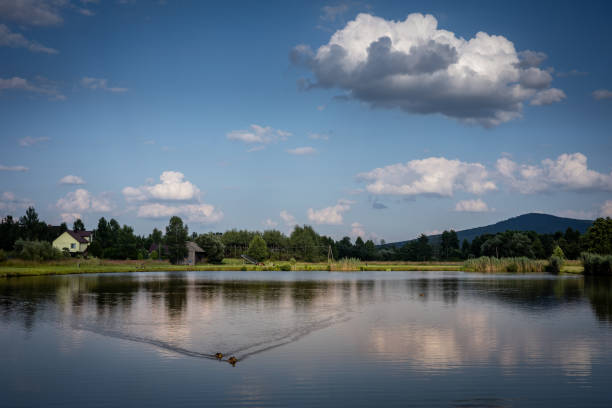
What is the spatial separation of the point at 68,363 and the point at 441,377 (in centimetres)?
1109

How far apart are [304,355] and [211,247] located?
9606 centimetres

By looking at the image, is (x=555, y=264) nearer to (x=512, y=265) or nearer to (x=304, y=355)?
(x=512, y=265)

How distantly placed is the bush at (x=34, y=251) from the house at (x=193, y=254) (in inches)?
1324

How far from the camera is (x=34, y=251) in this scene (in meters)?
74.2

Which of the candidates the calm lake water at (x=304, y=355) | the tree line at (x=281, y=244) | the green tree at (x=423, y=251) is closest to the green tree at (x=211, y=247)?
the tree line at (x=281, y=244)

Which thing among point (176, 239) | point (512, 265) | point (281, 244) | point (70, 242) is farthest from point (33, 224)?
point (512, 265)

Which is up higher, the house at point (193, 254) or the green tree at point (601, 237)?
the green tree at point (601, 237)

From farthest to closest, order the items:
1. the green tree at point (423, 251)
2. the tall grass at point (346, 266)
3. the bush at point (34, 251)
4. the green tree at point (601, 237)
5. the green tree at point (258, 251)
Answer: the green tree at point (423, 251)
the green tree at point (258, 251)
the green tree at point (601, 237)
the tall grass at point (346, 266)
the bush at point (34, 251)

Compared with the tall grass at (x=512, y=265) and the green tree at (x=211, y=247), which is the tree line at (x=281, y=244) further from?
the tall grass at (x=512, y=265)

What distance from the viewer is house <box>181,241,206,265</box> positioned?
10838 centimetres

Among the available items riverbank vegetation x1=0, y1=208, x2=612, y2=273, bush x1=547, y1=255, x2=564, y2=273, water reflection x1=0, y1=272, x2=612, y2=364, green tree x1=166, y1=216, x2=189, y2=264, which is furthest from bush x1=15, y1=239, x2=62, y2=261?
bush x1=547, y1=255, x2=564, y2=273

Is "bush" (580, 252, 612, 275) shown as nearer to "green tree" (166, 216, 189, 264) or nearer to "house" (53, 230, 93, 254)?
"green tree" (166, 216, 189, 264)

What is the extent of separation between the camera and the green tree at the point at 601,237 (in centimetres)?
9094

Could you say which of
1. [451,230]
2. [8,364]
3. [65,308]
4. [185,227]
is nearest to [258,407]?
[8,364]
